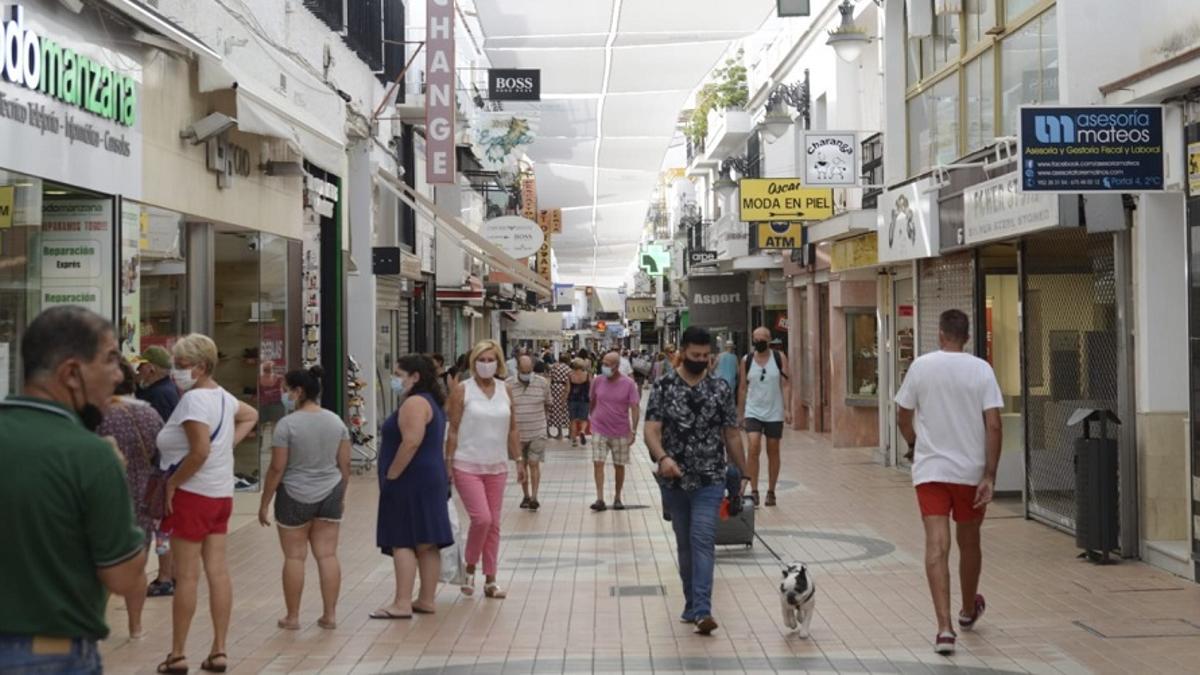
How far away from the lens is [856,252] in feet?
73.5

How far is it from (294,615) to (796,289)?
2332 centimetres

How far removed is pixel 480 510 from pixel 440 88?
13.3 m

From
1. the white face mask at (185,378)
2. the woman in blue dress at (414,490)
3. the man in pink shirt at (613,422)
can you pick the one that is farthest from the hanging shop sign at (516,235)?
the white face mask at (185,378)

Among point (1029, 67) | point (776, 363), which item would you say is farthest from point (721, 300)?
point (1029, 67)

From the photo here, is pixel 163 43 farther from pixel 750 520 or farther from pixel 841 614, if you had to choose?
pixel 841 614

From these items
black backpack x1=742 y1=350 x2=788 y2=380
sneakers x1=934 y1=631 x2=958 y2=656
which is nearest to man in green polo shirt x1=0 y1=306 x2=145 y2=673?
sneakers x1=934 y1=631 x2=958 y2=656

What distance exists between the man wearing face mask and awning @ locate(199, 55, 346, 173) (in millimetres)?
3084

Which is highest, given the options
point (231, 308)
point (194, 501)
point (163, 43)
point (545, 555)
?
point (163, 43)

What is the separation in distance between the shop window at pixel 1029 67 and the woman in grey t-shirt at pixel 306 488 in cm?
661

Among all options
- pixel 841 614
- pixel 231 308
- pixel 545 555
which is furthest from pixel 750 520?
pixel 231 308

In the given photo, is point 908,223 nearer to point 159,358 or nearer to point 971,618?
point 971,618

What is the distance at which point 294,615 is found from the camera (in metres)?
8.98

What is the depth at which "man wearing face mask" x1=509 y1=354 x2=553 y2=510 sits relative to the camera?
15.9 m

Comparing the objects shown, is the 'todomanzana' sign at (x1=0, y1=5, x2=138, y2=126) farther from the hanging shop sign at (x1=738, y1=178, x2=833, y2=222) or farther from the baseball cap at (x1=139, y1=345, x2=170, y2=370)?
the hanging shop sign at (x1=738, y1=178, x2=833, y2=222)
